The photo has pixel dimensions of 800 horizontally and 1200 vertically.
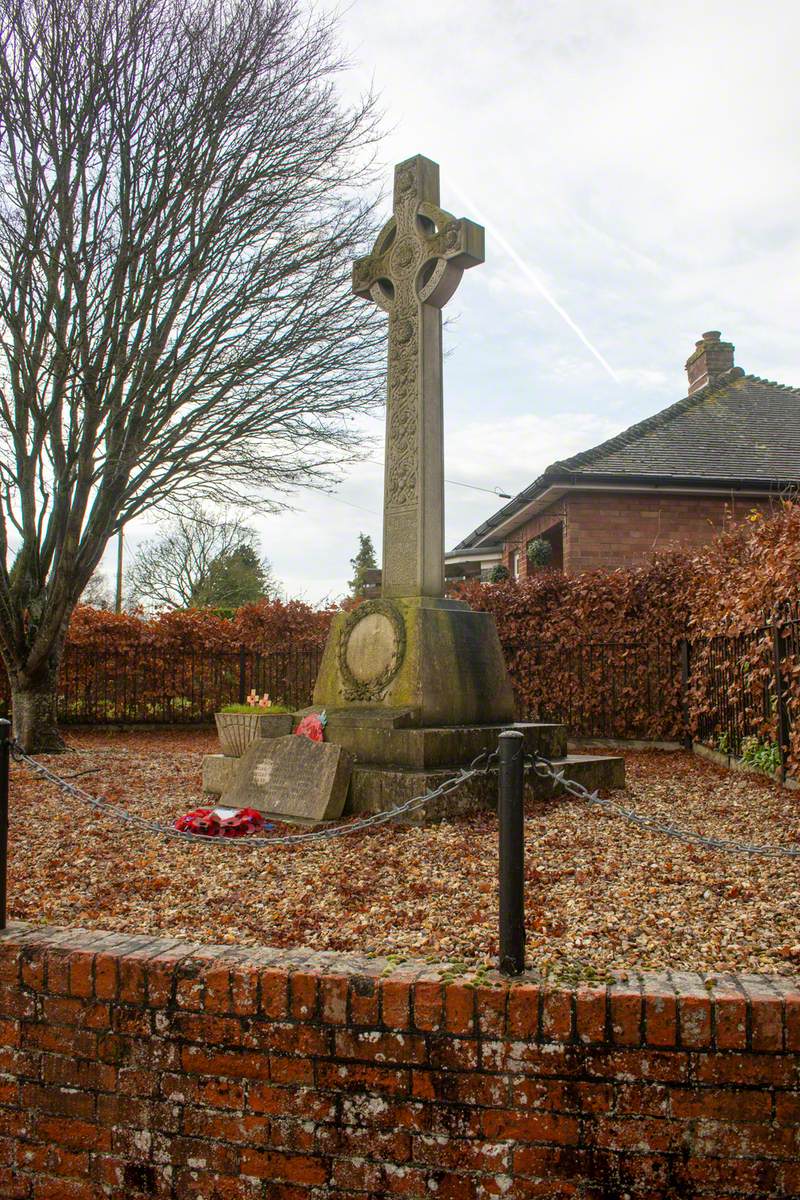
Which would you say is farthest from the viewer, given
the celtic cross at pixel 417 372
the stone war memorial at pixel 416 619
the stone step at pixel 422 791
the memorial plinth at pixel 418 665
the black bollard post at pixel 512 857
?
the celtic cross at pixel 417 372

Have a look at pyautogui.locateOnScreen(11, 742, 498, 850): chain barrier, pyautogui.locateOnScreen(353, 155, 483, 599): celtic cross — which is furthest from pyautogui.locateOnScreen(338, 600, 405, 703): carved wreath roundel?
pyautogui.locateOnScreen(11, 742, 498, 850): chain barrier

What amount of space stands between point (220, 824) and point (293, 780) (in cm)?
65

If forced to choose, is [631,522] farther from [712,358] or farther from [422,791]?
[422,791]

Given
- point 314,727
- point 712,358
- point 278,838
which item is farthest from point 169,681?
point 712,358

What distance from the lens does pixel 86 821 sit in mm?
5699

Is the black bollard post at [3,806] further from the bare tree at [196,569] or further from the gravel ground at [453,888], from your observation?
the bare tree at [196,569]

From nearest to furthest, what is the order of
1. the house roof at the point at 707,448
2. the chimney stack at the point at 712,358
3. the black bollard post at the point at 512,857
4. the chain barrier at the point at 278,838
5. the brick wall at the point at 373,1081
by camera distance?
the brick wall at the point at 373,1081 → the black bollard post at the point at 512,857 → the chain barrier at the point at 278,838 → the house roof at the point at 707,448 → the chimney stack at the point at 712,358

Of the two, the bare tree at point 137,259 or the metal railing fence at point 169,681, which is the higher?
the bare tree at point 137,259

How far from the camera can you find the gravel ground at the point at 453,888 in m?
3.04

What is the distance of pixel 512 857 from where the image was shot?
2.70 meters

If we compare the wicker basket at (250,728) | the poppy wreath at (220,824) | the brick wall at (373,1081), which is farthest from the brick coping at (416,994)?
the wicker basket at (250,728)

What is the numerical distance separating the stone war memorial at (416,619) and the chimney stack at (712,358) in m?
15.1

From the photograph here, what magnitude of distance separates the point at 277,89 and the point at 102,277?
10.1 feet

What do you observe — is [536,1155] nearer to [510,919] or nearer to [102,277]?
[510,919]
